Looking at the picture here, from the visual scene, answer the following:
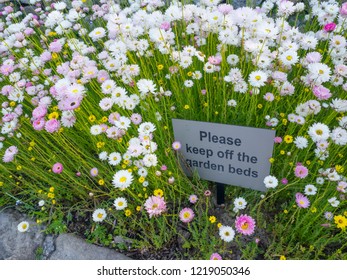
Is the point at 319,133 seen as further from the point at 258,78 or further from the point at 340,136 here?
the point at 258,78

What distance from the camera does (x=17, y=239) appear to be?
5.93 ft

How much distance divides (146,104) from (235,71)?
528 mm

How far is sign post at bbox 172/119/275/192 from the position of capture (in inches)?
52.1

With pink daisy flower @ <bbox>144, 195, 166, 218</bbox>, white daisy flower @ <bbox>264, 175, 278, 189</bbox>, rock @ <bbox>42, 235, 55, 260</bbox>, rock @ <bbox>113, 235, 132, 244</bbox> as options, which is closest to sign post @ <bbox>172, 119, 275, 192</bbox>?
white daisy flower @ <bbox>264, 175, 278, 189</bbox>

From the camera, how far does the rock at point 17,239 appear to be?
1.75m

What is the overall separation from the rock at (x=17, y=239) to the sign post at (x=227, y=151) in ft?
3.34

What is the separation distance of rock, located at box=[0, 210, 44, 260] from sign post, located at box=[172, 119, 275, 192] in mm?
1019

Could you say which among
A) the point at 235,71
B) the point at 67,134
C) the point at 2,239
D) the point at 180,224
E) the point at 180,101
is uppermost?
the point at 235,71

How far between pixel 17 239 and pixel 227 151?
1364 millimetres

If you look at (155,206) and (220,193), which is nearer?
(155,206)

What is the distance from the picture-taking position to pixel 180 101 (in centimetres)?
187

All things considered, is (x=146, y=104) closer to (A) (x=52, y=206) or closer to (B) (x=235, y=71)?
(B) (x=235, y=71)

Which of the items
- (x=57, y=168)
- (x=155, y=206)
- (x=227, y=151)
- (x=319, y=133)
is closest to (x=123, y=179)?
(x=155, y=206)
